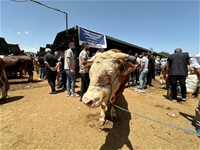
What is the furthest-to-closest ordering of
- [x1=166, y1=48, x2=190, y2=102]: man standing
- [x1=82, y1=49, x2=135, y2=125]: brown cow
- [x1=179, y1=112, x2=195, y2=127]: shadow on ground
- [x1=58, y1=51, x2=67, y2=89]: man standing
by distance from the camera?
[x1=58, y1=51, x2=67, y2=89]: man standing, [x1=166, y1=48, x2=190, y2=102]: man standing, [x1=179, y1=112, x2=195, y2=127]: shadow on ground, [x1=82, y1=49, x2=135, y2=125]: brown cow

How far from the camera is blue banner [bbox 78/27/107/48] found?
8056mm

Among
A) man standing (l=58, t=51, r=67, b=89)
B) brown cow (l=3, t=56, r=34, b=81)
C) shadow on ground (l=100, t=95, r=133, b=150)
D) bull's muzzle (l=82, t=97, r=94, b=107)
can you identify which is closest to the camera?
bull's muzzle (l=82, t=97, r=94, b=107)

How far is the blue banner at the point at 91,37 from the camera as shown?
26.4 feet

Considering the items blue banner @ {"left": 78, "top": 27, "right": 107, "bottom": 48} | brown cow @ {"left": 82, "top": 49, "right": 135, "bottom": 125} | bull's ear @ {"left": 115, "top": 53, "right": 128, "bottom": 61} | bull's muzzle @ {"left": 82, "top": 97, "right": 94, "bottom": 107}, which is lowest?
bull's muzzle @ {"left": 82, "top": 97, "right": 94, "bottom": 107}

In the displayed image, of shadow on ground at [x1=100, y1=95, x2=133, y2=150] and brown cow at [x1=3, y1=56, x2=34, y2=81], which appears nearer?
shadow on ground at [x1=100, y1=95, x2=133, y2=150]

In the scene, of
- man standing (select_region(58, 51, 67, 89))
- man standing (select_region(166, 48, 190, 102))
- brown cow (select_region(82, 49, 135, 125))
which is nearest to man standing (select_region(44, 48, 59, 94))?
man standing (select_region(58, 51, 67, 89))

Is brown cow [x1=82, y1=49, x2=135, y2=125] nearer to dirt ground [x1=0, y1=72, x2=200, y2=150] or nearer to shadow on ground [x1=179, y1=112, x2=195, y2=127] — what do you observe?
dirt ground [x1=0, y1=72, x2=200, y2=150]

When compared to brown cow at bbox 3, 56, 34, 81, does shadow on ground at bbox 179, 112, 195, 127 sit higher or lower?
lower

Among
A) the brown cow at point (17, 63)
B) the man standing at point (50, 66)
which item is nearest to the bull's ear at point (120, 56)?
the man standing at point (50, 66)

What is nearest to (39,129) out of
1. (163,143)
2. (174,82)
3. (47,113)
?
(47,113)

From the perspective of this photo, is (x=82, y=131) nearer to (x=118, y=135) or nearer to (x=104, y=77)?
(x=118, y=135)

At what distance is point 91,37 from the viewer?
895 centimetres

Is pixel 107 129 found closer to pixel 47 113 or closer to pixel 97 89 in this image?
pixel 97 89

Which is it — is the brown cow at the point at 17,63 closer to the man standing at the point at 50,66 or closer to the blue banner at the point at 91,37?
the man standing at the point at 50,66
